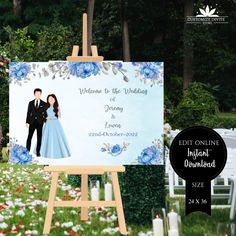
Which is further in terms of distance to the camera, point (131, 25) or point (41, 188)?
point (131, 25)

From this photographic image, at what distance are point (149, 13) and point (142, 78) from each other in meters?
29.0

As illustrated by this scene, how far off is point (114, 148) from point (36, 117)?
89cm

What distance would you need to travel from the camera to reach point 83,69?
7777 millimetres

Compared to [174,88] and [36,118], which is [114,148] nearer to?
[36,118]

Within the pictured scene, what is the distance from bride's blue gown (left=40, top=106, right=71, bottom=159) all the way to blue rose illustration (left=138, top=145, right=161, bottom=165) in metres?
0.78

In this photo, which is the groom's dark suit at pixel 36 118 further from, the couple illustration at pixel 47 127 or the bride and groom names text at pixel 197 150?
the bride and groom names text at pixel 197 150

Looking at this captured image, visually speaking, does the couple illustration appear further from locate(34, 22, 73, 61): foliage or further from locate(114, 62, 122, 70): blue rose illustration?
locate(34, 22, 73, 61): foliage

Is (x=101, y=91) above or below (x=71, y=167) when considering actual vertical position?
above

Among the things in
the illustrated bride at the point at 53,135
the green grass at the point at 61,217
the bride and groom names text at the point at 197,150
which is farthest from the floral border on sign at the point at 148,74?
the green grass at the point at 61,217

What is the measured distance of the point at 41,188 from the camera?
38.3 feet

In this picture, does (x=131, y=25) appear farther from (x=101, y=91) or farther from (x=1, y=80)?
(x=101, y=91)

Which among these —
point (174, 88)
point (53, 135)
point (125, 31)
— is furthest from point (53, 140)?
point (125, 31)

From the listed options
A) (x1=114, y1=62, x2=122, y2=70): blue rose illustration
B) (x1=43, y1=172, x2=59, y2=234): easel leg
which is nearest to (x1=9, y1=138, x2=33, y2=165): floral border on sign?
(x1=43, y1=172, x2=59, y2=234): easel leg

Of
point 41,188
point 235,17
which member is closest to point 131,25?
point 235,17
